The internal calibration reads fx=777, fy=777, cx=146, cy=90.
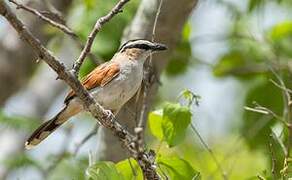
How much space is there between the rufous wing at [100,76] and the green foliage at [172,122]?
1.34m

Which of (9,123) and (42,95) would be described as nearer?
(9,123)

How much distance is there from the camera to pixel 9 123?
605cm

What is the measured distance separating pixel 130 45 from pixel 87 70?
1.87 ft

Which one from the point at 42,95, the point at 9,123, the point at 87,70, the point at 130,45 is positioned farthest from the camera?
the point at 42,95

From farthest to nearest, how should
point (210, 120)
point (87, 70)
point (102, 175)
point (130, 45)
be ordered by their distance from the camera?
1. point (210, 120)
2. point (87, 70)
3. point (130, 45)
4. point (102, 175)

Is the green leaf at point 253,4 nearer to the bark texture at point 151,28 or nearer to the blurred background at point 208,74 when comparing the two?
the blurred background at point 208,74

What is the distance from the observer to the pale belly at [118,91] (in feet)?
16.0

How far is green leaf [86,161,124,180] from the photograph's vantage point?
10.7ft

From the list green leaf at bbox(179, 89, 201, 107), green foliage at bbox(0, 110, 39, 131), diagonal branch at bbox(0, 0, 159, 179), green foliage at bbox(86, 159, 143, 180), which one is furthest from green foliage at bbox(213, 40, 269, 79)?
green foliage at bbox(86, 159, 143, 180)

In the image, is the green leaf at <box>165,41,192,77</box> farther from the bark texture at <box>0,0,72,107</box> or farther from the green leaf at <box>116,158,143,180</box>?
the green leaf at <box>116,158,143,180</box>

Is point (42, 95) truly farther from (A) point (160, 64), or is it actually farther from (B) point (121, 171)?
(B) point (121, 171)

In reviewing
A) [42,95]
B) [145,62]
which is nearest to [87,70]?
[145,62]

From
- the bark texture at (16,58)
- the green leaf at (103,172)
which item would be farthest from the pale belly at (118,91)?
the bark texture at (16,58)

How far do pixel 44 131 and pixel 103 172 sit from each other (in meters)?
1.72
